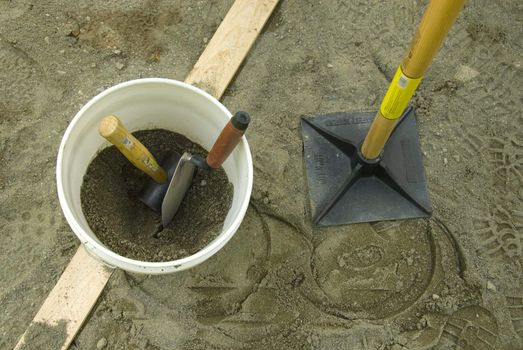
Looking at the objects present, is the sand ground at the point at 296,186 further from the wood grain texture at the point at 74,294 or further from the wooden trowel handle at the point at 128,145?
the wooden trowel handle at the point at 128,145

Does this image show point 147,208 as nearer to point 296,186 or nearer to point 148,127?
point 148,127

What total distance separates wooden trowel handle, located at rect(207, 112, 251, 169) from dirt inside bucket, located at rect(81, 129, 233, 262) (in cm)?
15

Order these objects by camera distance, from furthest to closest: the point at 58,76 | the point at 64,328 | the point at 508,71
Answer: the point at 508,71 < the point at 58,76 < the point at 64,328

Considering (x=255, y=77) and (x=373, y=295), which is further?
(x=255, y=77)

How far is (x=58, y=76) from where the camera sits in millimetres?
1588

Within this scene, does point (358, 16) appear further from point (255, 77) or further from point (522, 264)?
point (522, 264)

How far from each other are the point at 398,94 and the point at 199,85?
66cm

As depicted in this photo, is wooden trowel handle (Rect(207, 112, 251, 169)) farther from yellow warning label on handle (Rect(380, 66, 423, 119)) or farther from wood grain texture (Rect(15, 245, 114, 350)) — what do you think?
wood grain texture (Rect(15, 245, 114, 350))

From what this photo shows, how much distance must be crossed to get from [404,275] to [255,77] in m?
0.74

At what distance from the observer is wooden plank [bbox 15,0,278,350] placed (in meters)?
1.36

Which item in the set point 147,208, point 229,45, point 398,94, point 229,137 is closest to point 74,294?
point 147,208

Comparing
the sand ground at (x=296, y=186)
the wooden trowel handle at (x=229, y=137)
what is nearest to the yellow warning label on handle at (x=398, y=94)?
the wooden trowel handle at (x=229, y=137)

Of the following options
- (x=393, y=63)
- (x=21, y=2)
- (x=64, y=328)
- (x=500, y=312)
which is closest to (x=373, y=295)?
(x=500, y=312)

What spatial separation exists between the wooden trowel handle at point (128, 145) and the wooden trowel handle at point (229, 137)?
0.15 m
